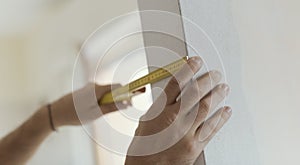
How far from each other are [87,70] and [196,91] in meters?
0.22

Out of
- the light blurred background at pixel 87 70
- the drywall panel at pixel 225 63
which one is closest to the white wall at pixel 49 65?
the light blurred background at pixel 87 70

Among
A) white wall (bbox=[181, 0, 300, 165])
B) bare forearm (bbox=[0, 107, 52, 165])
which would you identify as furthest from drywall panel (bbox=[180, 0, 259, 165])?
bare forearm (bbox=[0, 107, 52, 165])

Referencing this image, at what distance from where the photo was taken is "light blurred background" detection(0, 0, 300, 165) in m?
0.59

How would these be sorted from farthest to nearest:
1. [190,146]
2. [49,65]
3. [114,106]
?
[49,65], [114,106], [190,146]

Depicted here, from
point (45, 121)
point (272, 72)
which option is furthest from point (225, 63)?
point (45, 121)

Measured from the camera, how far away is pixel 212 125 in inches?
18.2

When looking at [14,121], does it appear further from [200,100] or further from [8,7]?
[200,100]

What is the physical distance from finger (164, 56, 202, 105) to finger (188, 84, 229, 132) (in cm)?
4

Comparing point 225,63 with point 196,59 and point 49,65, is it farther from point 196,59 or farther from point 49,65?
point 49,65

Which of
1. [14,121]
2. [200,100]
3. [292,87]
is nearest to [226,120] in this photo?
[200,100]

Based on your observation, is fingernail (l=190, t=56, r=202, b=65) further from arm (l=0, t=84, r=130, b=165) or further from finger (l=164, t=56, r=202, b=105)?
arm (l=0, t=84, r=130, b=165)

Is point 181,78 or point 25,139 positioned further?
point 25,139

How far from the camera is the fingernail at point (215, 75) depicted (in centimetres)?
47

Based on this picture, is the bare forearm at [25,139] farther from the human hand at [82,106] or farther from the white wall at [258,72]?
the white wall at [258,72]
